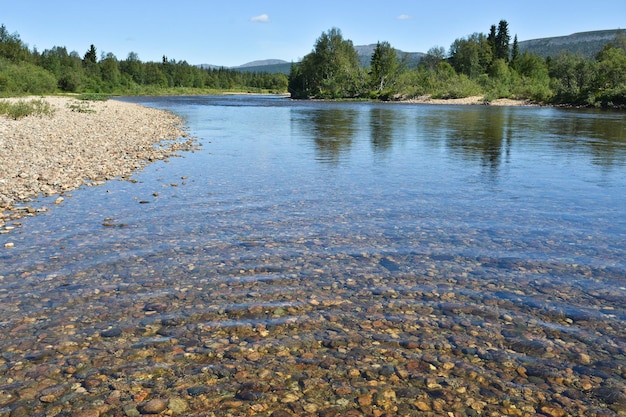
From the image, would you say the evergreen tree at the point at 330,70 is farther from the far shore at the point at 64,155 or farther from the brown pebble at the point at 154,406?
the brown pebble at the point at 154,406

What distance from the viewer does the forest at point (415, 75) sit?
86188 millimetres

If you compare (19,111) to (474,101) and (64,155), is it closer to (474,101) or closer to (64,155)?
(64,155)

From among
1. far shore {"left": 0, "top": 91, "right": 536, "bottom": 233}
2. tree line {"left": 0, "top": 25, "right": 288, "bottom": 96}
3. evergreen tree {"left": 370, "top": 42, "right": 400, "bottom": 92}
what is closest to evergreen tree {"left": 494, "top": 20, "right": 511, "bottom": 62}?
evergreen tree {"left": 370, "top": 42, "right": 400, "bottom": 92}

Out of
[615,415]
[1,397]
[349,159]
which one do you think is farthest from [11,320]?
[349,159]

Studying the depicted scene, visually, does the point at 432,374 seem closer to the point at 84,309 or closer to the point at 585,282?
the point at 585,282

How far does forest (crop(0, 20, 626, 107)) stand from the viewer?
86.2 metres

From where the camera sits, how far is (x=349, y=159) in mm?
23422

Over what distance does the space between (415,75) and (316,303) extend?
12897cm

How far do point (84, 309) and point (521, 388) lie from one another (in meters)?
5.86

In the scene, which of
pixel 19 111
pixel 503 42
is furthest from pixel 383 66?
pixel 19 111

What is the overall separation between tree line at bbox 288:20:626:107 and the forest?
0.19 meters

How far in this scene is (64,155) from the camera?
20438 millimetres

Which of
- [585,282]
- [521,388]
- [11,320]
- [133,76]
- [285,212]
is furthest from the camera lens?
[133,76]

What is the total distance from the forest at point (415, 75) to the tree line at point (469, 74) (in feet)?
0.63
